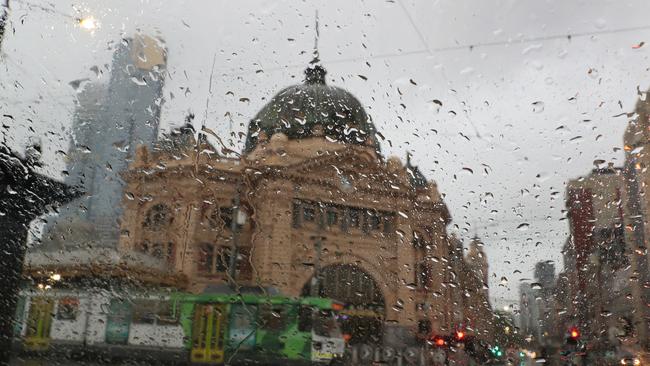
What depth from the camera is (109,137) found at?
4.53 meters

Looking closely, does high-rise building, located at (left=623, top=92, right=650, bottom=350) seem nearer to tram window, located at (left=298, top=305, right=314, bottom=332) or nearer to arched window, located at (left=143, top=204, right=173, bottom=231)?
tram window, located at (left=298, top=305, right=314, bottom=332)

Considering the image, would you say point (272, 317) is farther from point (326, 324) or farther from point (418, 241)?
point (418, 241)

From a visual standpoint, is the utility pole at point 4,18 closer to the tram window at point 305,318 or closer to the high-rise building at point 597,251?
the tram window at point 305,318

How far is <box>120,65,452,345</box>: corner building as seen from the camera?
3.91m

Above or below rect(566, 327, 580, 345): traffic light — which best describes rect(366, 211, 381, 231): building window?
above

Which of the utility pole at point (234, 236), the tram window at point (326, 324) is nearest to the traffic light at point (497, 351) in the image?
the tram window at point (326, 324)

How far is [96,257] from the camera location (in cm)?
390

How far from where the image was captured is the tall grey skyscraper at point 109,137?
405 centimetres

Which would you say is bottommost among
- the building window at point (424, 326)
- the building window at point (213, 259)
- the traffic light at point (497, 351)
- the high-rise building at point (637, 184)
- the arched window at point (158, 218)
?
the traffic light at point (497, 351)

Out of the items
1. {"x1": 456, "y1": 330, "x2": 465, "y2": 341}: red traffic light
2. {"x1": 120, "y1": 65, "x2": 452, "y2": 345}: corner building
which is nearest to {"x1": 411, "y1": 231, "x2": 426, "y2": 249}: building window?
{"x1": 120, "y1": 65, "x2": 452, "y2": 345}: corner building

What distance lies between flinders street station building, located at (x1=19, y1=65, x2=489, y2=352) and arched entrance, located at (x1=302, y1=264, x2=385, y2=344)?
0.04ft

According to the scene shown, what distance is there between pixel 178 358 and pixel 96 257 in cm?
93

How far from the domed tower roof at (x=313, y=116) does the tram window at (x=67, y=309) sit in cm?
166

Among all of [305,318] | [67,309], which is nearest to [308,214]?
[305,318]
